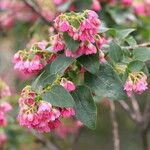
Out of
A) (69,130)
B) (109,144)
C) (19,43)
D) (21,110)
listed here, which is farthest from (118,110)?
(21,110)

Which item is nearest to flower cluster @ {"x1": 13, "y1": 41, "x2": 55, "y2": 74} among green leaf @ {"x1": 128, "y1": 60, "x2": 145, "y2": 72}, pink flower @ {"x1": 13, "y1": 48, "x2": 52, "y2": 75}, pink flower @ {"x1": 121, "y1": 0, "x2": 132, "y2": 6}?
pink flower @ {"x1": 13, "y1": 48, "x2": 52, "y2": 75}

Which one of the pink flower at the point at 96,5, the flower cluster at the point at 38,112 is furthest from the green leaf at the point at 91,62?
the pink flower at the point at 96,5

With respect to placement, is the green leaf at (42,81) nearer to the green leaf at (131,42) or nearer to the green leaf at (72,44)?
the green leaf at (72,44)

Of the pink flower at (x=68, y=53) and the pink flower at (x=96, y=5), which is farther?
the pink flower at (x=96, y=5)

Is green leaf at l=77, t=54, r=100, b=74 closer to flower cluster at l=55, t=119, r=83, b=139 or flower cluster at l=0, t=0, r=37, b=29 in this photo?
flower cluster at l=0, t=0, r=37, b=29

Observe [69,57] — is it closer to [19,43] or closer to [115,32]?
[115,32]

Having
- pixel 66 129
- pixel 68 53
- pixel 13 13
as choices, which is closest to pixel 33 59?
pixel 68 53

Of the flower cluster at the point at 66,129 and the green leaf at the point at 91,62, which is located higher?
the green leaf at the point at 91,62
